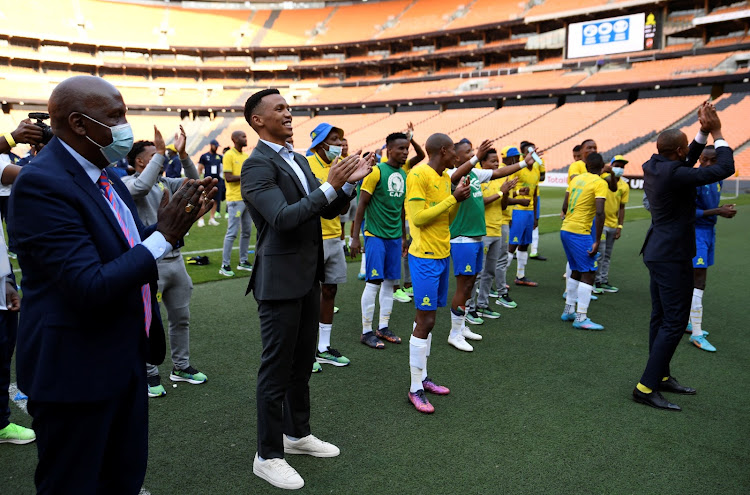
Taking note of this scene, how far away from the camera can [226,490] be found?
9.79 feet

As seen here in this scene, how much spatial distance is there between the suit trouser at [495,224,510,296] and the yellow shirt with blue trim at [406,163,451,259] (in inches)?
116

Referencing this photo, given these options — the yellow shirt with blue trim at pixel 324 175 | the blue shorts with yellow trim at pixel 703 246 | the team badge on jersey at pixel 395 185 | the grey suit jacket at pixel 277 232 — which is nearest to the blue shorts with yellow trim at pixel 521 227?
the blue shorts with yellow trim at pixel 703 246

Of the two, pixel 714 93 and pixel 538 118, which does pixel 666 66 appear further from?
pixel 538 118

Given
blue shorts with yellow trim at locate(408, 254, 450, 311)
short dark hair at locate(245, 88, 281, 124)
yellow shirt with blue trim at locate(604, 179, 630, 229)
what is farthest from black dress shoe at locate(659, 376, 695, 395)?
short dark hair at locate(245, 88, 281, 124)

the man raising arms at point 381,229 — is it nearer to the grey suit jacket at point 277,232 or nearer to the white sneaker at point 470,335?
the white sneaker at point 470,335

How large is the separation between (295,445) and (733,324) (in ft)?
19.1

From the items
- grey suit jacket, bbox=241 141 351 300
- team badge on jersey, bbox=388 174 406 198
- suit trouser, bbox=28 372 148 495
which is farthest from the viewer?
team badge on jersey, bbox=388 174 406 198

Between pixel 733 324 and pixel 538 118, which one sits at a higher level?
pixel 538 118

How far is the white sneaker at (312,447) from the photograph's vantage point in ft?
11.1

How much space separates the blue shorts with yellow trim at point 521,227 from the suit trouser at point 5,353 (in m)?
6.72

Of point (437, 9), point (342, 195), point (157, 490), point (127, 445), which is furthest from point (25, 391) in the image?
point (437, 9)

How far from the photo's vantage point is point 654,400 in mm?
4117

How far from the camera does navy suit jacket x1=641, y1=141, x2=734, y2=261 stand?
405cm

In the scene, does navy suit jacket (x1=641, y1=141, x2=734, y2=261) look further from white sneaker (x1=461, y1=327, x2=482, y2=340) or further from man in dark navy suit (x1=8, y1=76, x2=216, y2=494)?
man in dark navy suit (x1=8, y1=76, x2=216, y2=494)
